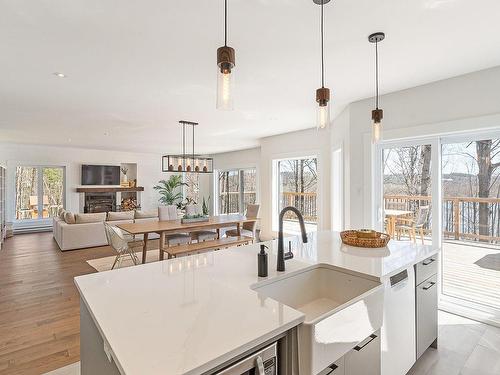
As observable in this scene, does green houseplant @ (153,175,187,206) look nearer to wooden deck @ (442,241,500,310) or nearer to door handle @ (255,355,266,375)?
wooden deck @ (442,241,500,310)

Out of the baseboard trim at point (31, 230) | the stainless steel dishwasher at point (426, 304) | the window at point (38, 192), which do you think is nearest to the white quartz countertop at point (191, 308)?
the stainless steel dishwasher at point (426, 304)

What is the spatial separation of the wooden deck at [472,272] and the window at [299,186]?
11.0ft

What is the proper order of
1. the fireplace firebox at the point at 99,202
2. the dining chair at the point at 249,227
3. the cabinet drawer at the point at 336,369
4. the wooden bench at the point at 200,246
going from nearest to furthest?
1. the cabinet drawer at the point at 336,369
2. the wooden bench at the point at 200,246
3. the dining chair at the point at 249,227
4. the fireplace firebox at the point at 99,202

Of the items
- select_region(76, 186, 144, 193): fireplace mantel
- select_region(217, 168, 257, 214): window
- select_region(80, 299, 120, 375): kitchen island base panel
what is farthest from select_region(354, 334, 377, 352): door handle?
select_region(76, 186, 144, 193): fireplace mantel

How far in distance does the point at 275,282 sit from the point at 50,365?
6.31ft

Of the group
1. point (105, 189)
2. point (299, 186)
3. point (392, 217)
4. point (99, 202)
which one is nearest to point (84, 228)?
point (105, 189)

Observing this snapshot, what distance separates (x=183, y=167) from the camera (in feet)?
17.5

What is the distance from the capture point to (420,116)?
3217 millimetres

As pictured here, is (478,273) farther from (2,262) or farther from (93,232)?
(2,262)

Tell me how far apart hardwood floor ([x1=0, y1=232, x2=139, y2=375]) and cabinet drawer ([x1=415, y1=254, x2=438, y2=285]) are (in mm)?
2681

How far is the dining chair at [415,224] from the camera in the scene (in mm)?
3336

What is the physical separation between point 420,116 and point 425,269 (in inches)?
76.5

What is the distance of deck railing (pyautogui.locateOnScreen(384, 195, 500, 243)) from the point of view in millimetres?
2861

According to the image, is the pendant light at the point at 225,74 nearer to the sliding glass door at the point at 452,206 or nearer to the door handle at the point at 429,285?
the door handle at the point at 429,285
